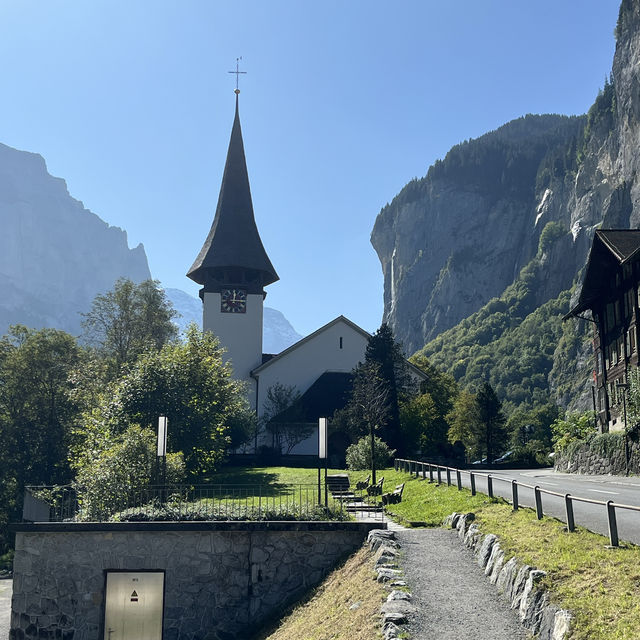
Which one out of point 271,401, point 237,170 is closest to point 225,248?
point 237,170

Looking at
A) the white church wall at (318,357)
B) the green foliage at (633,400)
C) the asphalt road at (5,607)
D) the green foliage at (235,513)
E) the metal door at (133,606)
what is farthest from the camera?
the white church wall at (318,357)

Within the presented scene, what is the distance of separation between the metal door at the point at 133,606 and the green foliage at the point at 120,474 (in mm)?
1774

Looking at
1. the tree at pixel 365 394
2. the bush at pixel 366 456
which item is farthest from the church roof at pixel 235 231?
the bush at pixel 366 456

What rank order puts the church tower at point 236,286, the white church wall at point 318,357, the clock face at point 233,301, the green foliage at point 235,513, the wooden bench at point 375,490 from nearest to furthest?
the green foliage at point 235,513 → the wooden bench at point 375,490 → the white church wall at point 318,357 → the church tower at point 236,286 → the clock face at point 233,301

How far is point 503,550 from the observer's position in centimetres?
1109

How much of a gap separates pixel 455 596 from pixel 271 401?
45174 mm

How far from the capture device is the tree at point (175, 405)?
90.0 ft

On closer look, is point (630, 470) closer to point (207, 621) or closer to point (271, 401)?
point (207, 621)

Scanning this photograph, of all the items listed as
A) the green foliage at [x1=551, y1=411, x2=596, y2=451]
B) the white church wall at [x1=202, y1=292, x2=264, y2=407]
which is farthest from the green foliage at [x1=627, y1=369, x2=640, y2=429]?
the white church wall at [x1=202, y1=292, x2=264, y2=407]

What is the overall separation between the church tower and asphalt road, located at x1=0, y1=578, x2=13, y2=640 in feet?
97.7

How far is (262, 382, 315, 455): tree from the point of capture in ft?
171

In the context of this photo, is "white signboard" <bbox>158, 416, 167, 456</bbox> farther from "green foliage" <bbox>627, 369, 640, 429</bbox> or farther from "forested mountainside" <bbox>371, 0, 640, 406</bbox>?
"forested mountainside" <bbox>371, 0, 640, 406</bbox>

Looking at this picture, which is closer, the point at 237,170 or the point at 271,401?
the point at 271,401

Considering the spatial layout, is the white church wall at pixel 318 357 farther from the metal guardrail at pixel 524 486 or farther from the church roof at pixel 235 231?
the metal guardrail at pixel 524 486
